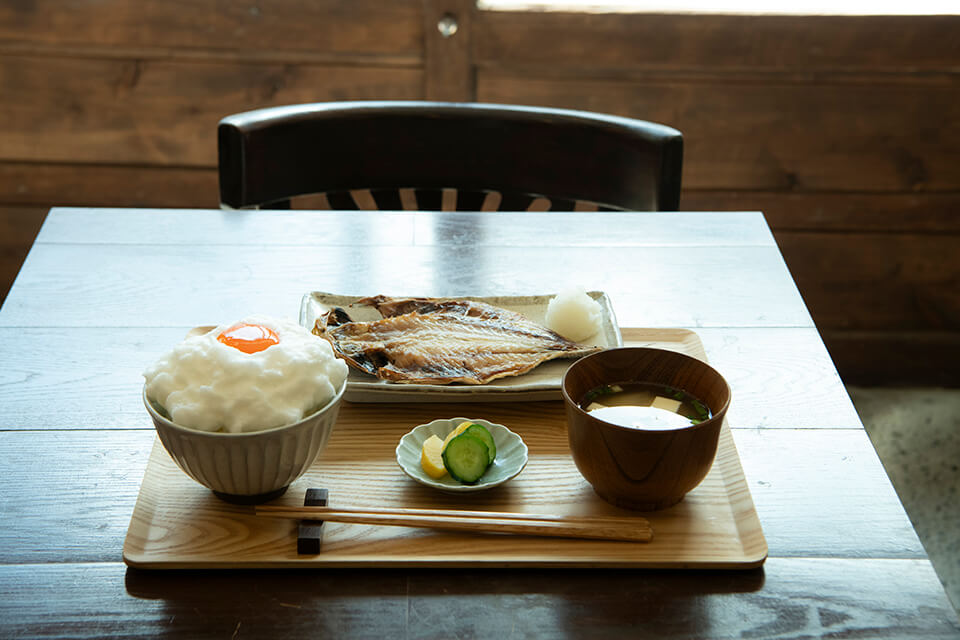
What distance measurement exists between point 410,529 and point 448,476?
65 mm

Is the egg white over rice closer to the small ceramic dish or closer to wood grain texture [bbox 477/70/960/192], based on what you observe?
the small ceramic dish

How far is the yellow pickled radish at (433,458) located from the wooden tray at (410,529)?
0.02 m

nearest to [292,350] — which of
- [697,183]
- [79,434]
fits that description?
[79,434]

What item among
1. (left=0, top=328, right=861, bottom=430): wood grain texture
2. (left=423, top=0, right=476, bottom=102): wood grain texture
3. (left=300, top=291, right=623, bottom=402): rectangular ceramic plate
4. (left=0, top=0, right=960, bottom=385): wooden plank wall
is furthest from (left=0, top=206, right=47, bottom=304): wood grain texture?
(left=300, top=291, right=623, bottom=402): rectangular ceramic plate

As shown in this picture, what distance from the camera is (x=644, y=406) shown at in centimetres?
80

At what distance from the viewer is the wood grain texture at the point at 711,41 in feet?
7.63

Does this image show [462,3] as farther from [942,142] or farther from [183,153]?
[942,142]

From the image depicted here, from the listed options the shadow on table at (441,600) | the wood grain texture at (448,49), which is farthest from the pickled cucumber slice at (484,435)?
the wood grain texture at (448,49)

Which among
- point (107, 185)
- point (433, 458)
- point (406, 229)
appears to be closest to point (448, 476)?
point (433, 458)

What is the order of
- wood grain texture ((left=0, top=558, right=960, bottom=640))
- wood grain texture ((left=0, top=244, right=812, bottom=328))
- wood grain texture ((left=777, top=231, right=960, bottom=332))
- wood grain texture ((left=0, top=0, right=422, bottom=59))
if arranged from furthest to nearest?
wood grain texture ((left=777, top=231, right=960, bottom=332))
wood grain texture ((left=0, top=0, right=422, bottom=59))
wood grain texture ((left=0, top=244, right=812, bottom=328))
wood grain texture ((left=0, top=558, right=960, bottom=640))

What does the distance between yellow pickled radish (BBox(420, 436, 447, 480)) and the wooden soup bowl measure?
0.37 ft

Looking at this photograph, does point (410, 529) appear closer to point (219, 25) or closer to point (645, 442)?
point (645, 442)

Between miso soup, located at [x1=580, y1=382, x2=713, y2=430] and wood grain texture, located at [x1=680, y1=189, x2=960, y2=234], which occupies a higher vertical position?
miso soup, located at [x1=580, y1=382, x2=713, y2=430]

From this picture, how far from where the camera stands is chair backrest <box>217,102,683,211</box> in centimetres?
150
